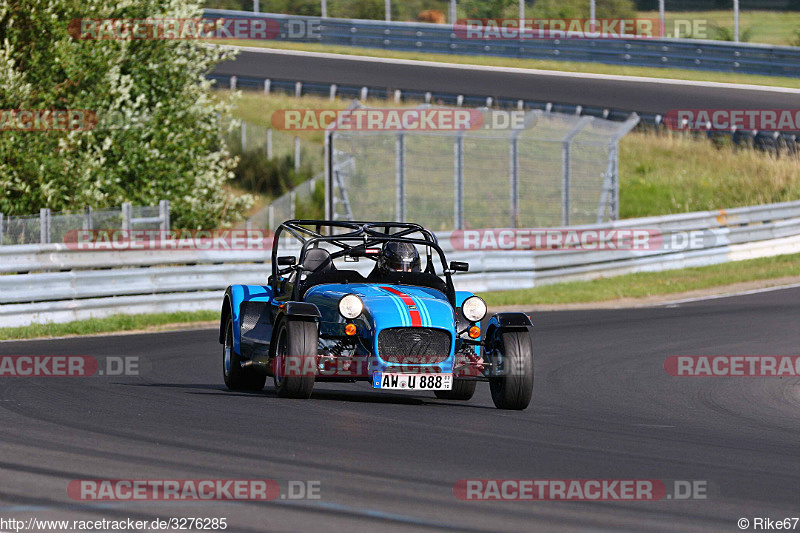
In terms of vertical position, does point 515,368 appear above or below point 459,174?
below

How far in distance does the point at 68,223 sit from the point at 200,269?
206cm

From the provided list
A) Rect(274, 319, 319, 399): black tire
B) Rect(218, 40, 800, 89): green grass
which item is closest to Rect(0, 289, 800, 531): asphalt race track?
Rect(274, 319, 319, 399): black tire

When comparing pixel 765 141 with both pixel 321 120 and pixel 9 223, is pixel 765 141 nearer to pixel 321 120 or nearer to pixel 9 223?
pixel 321 120

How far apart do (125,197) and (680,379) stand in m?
15.1

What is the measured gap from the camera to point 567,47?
41.2 metres

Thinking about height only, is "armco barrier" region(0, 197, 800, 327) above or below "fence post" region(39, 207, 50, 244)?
below

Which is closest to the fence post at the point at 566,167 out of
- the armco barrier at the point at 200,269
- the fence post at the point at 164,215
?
the armco barrier at the point at 200,269

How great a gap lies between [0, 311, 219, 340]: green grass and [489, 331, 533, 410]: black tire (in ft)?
26.9

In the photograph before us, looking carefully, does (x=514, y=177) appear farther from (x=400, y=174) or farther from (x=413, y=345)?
(x=413, y=345)

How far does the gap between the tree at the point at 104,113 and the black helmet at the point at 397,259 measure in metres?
13.9

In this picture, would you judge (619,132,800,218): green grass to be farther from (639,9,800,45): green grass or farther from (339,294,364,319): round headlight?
(339,294,364,319): round headlight

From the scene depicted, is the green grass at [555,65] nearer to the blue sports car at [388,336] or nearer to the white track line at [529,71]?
the white track line at [529,71]

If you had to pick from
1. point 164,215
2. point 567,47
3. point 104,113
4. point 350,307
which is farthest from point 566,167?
point 567,47

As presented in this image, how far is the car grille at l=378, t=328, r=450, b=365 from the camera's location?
32.7 feet
